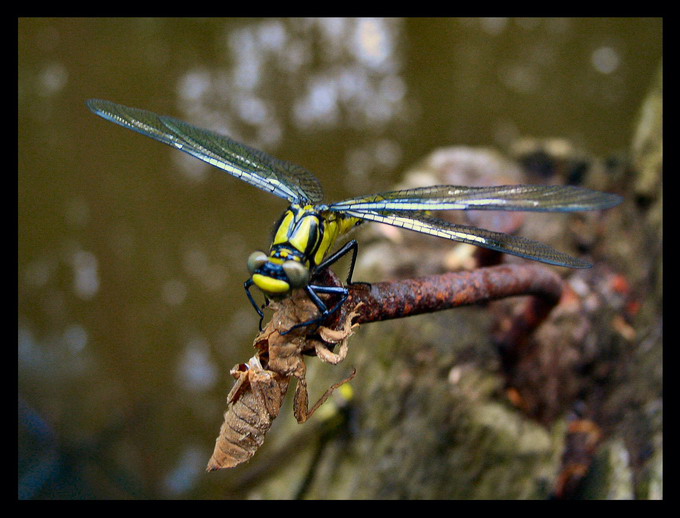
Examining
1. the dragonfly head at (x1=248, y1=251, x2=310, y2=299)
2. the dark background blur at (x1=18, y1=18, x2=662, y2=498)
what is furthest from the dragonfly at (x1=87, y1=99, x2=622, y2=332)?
the dark background blur at (x1=18, y1=18, x2=662, y2=498)

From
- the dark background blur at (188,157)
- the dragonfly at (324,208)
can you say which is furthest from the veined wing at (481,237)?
the dark background blur at (188,157)

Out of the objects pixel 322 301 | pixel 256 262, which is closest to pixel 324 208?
pixel 256 262

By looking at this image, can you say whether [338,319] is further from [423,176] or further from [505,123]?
[505,123]

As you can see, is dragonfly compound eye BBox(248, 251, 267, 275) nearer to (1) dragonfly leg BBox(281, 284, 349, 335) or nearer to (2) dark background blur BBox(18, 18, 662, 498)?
(1) dragonfly leg BBox(281, 284, 349, 335)

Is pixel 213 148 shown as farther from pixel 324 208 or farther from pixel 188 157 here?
pixel 188 157

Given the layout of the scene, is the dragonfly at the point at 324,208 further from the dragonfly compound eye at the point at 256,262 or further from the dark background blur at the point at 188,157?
the dark background blur at the point at 188,157

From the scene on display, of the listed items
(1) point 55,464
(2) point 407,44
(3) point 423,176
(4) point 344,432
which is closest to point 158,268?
(1) point 55,464

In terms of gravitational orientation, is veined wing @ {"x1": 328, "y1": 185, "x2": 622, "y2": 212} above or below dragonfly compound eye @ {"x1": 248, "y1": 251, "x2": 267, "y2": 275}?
above
